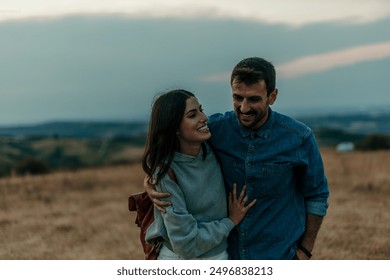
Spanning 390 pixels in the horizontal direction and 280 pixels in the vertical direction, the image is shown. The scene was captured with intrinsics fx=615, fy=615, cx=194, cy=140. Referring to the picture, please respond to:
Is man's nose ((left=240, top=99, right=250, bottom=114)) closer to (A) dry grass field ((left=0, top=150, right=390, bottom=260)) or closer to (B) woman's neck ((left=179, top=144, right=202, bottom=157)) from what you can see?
(B) woman's neck ((left=179, top=144, right=202, bottom=157))

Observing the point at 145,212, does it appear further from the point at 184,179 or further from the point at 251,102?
the point at 251,102

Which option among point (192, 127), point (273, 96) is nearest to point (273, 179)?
point (273, 96)

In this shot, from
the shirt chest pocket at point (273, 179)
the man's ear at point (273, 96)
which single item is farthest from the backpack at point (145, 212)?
the man's ear at point (273, 96)

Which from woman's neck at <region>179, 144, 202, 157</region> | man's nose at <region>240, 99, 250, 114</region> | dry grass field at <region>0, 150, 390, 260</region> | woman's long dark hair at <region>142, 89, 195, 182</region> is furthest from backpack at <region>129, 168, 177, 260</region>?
dry grass field at <region>0, 150, 390, 260</region>

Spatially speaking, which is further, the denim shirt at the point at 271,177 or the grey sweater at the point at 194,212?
the denim shirt at the point at 271,177

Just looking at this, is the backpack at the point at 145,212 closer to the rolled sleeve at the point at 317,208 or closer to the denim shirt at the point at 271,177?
the denim shirt at the point at 271,177

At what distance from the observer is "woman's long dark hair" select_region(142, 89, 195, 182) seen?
10.1 feet

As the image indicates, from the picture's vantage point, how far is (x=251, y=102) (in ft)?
10.4

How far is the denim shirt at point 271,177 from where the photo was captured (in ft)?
10.7

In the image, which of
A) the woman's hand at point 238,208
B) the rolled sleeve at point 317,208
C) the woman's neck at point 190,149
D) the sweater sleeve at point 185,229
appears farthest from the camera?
the rolled sleeve at point 317,208

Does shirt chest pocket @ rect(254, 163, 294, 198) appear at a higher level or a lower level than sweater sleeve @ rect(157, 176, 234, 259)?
higher

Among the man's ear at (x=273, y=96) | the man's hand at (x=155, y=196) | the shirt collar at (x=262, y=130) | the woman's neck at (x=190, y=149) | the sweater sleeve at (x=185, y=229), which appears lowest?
the sweater sleeve at (x=185, y=229)
